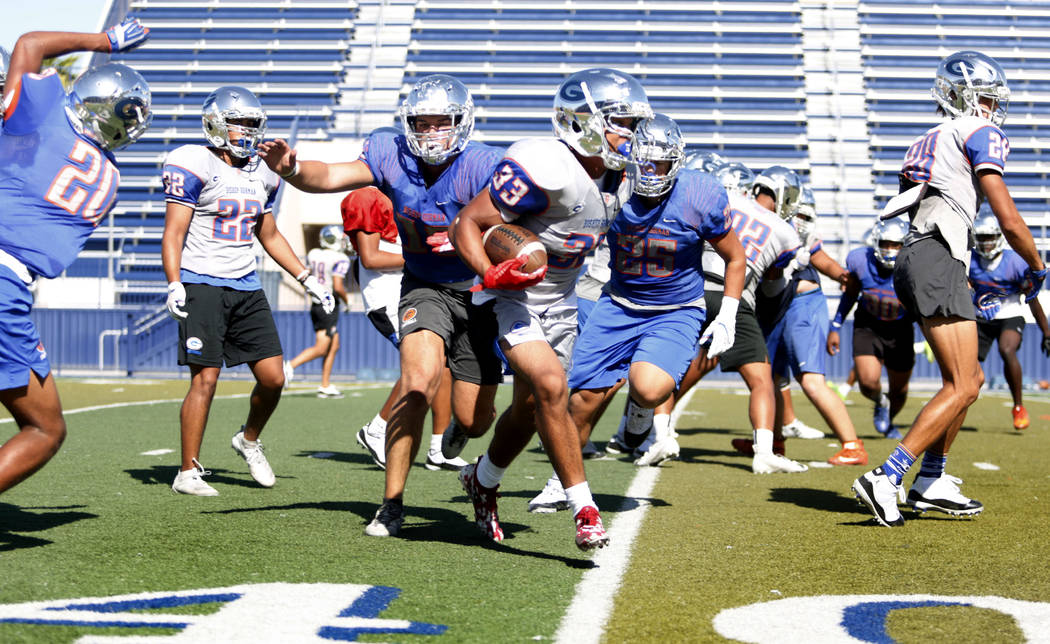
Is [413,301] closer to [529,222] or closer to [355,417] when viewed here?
[529,222]

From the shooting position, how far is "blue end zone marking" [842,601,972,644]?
10.1 ft

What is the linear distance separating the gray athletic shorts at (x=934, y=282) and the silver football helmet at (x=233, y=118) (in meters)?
2.97

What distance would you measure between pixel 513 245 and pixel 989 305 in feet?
25.9

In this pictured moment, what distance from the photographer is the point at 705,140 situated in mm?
26141

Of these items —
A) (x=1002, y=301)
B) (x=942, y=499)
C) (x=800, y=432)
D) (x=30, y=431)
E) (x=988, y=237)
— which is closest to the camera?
(x=30, y=431)

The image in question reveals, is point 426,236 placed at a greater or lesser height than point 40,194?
lesser

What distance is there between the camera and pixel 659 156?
503 centimetres

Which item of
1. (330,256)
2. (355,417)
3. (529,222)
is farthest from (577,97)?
(330,256)

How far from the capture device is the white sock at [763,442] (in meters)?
7.07

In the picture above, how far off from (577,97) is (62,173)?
178 centimetres

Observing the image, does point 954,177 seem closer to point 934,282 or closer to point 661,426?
point 934,282

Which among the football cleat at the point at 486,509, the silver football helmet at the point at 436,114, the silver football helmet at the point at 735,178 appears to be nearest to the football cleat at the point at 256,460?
the football cleat at the point at 486,509

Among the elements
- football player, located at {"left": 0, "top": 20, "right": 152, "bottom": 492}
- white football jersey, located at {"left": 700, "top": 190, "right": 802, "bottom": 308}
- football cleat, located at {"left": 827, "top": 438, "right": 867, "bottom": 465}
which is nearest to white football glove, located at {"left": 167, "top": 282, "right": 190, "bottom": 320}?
football player, located at {"left": 0, "top": 20, "right": 152, "bottom": 492}

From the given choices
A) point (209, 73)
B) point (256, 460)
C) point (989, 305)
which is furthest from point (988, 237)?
point (209, 73)
